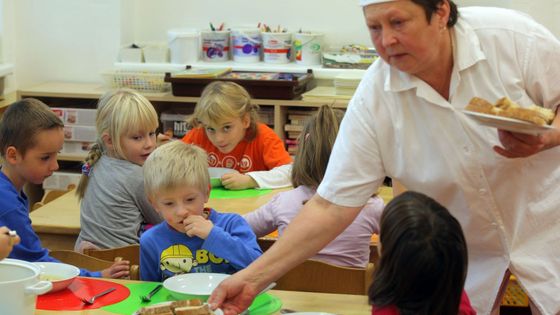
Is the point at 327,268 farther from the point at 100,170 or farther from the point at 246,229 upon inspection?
the point at 100,170

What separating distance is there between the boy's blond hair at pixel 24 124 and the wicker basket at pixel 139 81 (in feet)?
7.54

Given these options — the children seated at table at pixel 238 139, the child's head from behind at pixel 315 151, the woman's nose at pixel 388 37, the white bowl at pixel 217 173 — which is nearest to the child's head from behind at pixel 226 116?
the children seated at table at pixel 238 139

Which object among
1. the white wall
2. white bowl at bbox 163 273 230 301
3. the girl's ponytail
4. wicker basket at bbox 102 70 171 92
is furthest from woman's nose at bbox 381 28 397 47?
the white wall

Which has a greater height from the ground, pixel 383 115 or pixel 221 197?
pixel 383 115

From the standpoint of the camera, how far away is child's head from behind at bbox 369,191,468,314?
1.55 meters

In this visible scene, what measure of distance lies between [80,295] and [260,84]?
2.81 meters

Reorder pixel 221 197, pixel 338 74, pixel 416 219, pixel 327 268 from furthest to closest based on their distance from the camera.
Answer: pixel 338 74 < pixel 221 197 < pixel 327 268 < pixel 416 219

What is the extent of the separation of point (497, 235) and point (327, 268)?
20.7 inches

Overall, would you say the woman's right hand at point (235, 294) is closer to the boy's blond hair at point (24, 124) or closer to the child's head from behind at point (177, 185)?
the child's head from behind at point (177, 185)

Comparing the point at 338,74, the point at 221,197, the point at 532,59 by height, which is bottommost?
the point at 221,197

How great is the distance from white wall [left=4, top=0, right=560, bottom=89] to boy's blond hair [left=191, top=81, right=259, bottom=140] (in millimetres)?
1590

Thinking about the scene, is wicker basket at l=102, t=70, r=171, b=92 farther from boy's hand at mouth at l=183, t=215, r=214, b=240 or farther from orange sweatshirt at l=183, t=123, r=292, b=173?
boy's hand at mouth at l=183, t=215, r=214, b=240

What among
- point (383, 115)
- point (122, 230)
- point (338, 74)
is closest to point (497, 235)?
point (383, 115)

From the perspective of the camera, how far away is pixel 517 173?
202 cm
